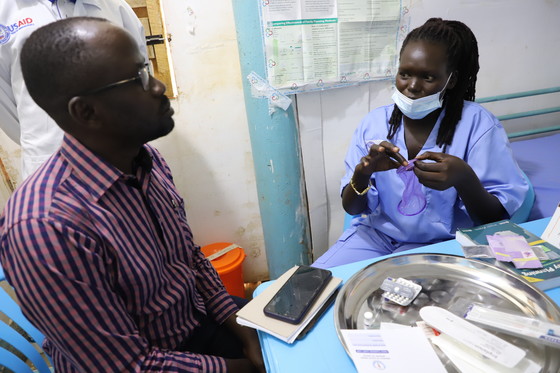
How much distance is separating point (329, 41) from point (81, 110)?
4.57 ft

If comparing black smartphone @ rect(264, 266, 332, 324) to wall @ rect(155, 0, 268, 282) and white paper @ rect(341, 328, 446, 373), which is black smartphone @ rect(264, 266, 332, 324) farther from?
wall @ rect(155, 0, 268, 282)

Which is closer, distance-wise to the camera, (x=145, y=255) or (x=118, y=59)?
(x=118, y=59)

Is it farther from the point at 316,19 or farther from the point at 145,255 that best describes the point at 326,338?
the point at 316,19

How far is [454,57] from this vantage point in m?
1.27

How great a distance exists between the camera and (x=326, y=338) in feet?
2.38

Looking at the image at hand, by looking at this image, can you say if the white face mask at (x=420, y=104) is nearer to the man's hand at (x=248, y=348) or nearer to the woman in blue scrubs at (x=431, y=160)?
the woman in blue scrubs at (x=431, y=160)

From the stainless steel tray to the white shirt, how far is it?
4.34 feet

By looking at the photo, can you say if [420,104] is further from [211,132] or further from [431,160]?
[211,132]

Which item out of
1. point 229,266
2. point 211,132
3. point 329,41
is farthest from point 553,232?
point 211,132

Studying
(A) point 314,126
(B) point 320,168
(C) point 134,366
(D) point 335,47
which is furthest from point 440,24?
(C) point 134,366

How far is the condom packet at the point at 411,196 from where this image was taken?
4.28ft

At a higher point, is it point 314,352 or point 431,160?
point 431,160

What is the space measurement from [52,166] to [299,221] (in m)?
1.42

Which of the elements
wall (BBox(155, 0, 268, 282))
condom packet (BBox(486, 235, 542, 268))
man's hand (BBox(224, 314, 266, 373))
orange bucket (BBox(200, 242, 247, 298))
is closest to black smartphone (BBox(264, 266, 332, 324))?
man's hand (BBox(224, 314, 266, 373))
